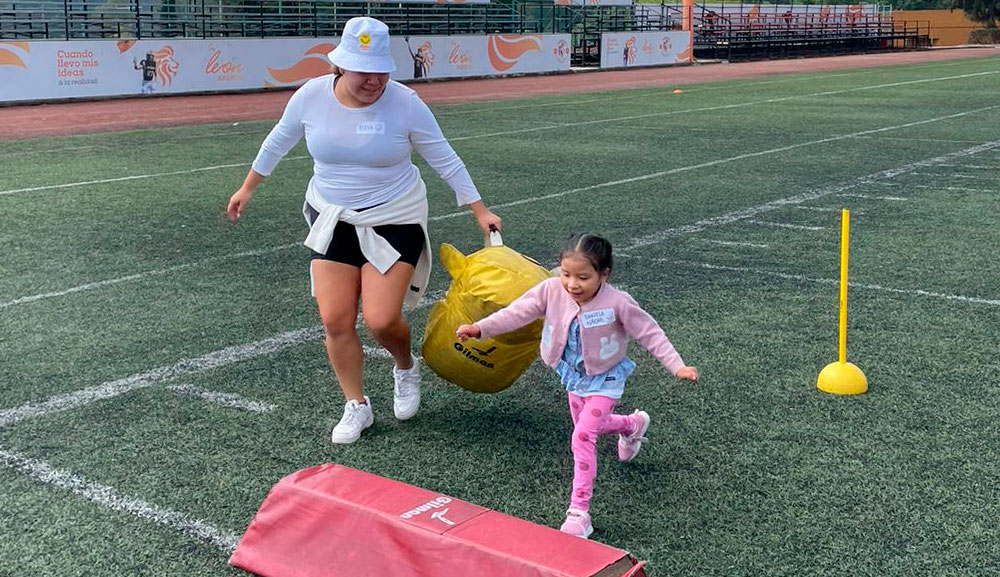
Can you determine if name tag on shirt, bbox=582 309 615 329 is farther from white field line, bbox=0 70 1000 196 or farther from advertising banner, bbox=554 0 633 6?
advertising banner, bbox=554 0 633 6

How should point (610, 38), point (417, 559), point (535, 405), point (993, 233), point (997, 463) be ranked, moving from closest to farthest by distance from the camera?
point (417, 559) < point (997, 463) < point (535, 405) < point (993, 233) < point (610, 38)

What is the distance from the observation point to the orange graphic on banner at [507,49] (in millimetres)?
35469

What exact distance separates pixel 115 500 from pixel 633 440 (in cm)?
206

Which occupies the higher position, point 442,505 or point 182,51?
point 182,51

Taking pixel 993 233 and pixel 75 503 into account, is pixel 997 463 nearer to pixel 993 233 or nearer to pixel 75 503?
pixel 75 503

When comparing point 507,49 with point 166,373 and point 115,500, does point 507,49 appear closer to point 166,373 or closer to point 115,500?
point 166,373

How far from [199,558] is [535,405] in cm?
206

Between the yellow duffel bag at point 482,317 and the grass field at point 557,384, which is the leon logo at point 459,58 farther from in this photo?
the yellow duffel bag at point 482,317

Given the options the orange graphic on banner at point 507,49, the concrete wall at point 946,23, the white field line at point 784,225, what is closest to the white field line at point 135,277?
the white field line at point 784,225

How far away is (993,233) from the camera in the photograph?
9.59m

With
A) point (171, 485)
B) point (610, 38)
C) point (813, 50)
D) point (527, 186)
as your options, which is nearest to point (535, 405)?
point (171, 485)

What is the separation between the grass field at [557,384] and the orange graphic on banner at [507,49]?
2317 cm

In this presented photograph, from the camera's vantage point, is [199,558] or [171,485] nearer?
[199,558]

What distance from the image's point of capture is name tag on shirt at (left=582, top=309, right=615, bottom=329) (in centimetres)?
417
